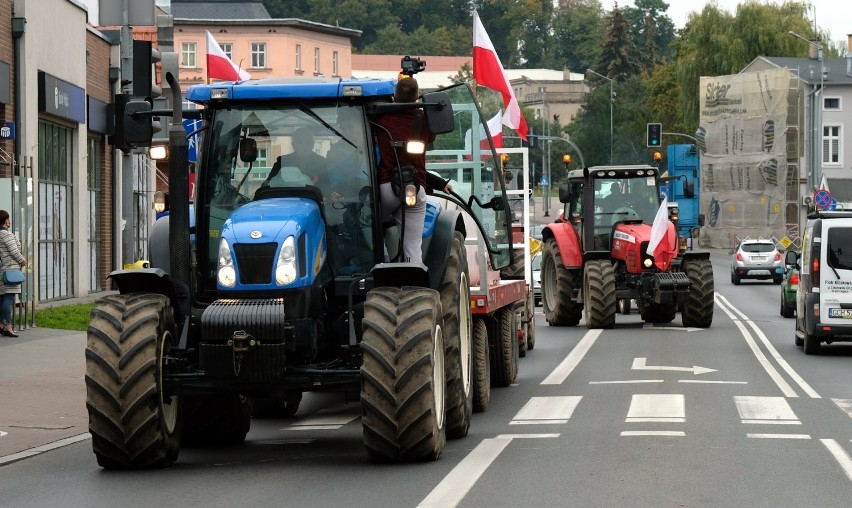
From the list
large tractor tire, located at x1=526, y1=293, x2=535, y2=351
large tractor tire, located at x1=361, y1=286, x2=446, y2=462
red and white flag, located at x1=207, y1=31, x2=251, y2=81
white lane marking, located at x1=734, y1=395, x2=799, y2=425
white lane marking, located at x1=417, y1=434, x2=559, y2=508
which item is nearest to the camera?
white lane marking, located at x1=417, y1=434, x2=559, y2=508

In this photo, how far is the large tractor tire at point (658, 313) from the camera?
31.6 meters

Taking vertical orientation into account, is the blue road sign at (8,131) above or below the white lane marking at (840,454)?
above

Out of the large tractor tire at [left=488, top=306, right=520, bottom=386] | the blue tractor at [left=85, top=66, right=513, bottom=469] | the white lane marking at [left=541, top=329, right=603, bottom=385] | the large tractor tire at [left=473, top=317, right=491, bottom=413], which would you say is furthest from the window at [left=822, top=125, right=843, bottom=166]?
the blue tractor at [left=85, top=66, right=513, bottom=469]

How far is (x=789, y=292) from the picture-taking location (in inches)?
1407

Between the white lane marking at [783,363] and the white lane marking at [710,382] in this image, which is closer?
the white lane marking at [783,363]

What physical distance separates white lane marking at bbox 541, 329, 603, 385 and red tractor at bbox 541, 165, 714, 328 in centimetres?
100

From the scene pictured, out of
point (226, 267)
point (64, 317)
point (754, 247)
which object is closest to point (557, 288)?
point (64, 317)

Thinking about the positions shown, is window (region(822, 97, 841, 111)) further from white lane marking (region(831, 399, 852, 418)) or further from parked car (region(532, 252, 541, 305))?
white lane marking (region(831, 399, 852, 418))

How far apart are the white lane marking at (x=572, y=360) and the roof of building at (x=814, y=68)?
6033 centimetres

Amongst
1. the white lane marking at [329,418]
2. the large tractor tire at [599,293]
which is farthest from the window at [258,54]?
the white lane marking at [329,418]

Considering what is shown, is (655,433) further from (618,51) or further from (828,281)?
(618,51)

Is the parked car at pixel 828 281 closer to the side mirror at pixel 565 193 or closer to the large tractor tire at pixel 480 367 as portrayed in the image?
the side mirror at pixel 565 193

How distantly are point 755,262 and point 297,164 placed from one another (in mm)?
46684

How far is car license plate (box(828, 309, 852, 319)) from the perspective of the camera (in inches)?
925
